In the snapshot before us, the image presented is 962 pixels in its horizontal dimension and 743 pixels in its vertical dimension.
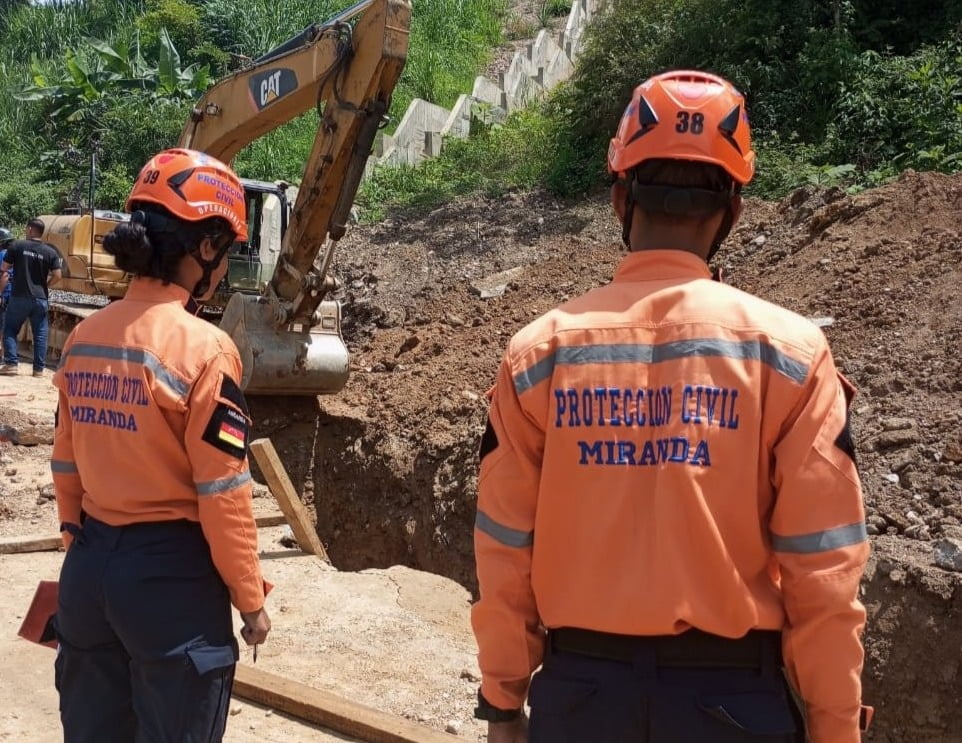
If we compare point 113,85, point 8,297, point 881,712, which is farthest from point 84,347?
point 113,85

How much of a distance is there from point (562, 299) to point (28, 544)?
20.4 feet

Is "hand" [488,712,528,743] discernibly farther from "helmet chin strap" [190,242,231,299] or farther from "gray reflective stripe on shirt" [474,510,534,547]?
"helmet chin strap" [190,242,231,299]

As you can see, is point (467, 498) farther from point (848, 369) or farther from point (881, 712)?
point (881, 712)

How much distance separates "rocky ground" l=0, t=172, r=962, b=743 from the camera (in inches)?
232

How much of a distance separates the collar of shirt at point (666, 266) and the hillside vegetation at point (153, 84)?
843 inches

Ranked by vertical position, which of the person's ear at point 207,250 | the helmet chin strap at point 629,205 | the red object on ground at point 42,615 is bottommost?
the red object on ground at point 42,615

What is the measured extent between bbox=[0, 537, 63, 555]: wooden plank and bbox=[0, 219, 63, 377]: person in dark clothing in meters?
6.48

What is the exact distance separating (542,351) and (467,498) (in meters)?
7.22

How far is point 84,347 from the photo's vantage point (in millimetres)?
3158

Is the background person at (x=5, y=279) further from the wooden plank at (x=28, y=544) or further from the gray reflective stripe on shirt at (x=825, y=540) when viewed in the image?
the gray reflective stripe on shirt at (x=825, y=540)

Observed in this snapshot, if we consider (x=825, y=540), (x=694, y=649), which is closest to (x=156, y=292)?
(x=694, y=649)

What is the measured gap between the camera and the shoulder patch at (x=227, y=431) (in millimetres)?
2992

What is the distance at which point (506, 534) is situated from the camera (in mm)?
2148

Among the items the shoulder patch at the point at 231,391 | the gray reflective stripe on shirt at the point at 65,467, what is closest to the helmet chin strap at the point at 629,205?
the shoulder patch at the point at 231,391
